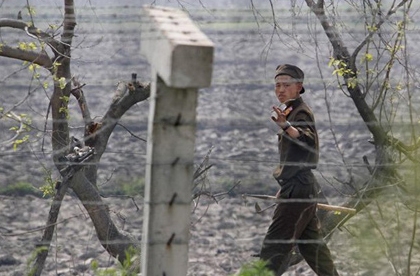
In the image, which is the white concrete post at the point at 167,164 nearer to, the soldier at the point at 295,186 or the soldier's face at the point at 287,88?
the soldier at the point at 295,186

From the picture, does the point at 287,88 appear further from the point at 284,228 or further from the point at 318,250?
the point at 318,250

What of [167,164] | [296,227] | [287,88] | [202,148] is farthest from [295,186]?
[202,148]

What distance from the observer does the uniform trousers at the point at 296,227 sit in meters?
7.64

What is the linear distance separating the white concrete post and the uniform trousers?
2.34m

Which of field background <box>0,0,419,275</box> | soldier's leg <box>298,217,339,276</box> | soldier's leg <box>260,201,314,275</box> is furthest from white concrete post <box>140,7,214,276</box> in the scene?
field background <box>0,0,419,275</box>

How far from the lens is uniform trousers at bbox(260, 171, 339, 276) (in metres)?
7.64

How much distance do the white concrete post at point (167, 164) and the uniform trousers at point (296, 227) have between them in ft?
7.67

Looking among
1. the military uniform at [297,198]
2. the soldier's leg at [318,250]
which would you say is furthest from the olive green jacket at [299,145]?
the soldier's leg at [318,250]

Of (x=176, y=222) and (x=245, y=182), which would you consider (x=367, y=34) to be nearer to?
(x=176, y=222)

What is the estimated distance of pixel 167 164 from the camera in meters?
5.16

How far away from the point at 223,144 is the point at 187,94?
1104cm

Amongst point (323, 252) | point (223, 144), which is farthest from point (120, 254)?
point (223, 144)

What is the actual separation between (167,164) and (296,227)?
2610 mm

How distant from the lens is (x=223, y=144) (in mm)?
16141
